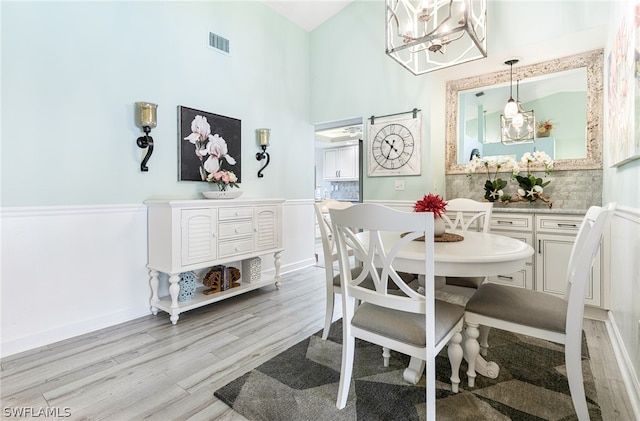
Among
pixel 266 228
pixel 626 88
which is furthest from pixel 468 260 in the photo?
pixel 266 228

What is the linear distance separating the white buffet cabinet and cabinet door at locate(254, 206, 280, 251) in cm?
1

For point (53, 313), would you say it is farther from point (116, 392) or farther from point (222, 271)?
point (222, 271)

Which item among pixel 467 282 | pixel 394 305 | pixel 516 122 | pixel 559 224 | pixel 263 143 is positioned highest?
pixel 516 122

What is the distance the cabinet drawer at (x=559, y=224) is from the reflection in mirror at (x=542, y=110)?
2.28 feet

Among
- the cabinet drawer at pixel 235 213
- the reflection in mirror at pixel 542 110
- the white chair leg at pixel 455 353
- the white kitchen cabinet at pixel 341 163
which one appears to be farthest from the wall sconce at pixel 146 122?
the white kitchen cabinet at pixel 341 163

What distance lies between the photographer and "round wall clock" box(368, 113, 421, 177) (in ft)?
11.6

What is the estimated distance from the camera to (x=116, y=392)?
163 centimetres

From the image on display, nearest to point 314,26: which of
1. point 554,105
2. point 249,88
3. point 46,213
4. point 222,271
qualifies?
point 249,88

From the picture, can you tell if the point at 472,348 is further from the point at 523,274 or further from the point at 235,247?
the point at 235,247

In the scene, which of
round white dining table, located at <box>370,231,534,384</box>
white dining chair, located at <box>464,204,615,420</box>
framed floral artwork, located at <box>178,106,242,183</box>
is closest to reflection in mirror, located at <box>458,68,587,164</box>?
white dining chair, located at <box>464,204,615,420</box>

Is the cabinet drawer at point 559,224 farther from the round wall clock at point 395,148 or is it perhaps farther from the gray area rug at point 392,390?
the round wall clock at point 395,148

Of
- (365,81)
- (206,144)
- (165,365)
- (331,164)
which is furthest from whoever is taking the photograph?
(331,164)

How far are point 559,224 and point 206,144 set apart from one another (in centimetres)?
331

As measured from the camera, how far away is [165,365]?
189 centimetres
